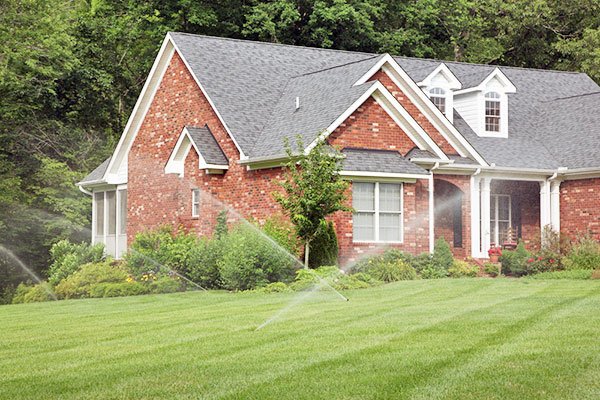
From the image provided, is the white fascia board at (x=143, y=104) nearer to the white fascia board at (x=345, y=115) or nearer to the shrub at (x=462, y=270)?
the white fascia board at (x=345, y=115)

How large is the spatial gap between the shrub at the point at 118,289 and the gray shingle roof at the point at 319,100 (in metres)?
5.16

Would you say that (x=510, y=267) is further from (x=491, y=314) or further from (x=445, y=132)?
(x=491, y=314)

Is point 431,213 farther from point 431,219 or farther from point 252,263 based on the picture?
point 252,263

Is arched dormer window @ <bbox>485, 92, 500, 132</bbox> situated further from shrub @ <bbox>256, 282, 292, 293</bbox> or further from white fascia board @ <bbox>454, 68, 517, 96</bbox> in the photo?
shrub @ <bbox>256, 282, 292, 293</bbox>

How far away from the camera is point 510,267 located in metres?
25.7

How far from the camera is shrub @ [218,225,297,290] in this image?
19.9 meters

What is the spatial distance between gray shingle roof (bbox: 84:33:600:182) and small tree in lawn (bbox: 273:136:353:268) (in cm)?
197

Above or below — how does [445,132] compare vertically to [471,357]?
above

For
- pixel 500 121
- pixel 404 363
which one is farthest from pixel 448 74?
pixel 404 363

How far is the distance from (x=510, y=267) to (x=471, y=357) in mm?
16930

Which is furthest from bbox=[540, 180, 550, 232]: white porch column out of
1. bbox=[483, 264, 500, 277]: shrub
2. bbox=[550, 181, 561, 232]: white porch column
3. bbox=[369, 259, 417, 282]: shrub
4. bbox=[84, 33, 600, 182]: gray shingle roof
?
bbox=[369, 259, 417, 282]: shrub

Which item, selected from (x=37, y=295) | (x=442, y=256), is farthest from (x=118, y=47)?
(x=442, y=256)

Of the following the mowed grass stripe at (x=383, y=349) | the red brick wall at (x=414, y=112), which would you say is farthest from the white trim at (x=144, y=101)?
the mowed grass stripe at (x=383, y=349)

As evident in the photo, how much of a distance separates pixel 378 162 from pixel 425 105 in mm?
3250
